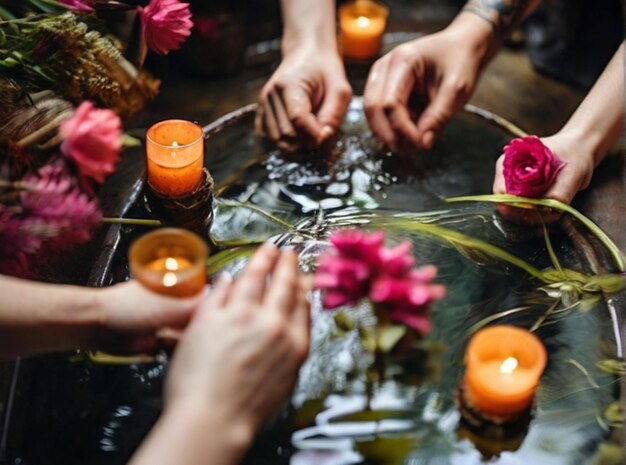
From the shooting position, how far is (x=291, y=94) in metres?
1.26

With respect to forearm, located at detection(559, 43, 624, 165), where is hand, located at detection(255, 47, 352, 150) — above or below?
below

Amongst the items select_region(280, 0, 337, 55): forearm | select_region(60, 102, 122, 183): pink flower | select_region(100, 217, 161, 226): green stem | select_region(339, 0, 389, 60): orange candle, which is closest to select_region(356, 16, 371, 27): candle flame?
select_region(339, 0, 389, 60): orange candle

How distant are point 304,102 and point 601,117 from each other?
477 millimetres

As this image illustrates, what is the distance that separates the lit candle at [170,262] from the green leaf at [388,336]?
0.20m

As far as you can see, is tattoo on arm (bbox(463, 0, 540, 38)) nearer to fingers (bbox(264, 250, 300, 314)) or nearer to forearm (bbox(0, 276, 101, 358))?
fingers (bbox(264, 250, 300, 314))

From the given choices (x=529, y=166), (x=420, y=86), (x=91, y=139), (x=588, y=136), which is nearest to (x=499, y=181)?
(x=529, y=166)

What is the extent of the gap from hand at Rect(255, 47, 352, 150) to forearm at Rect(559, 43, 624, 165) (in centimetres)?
38

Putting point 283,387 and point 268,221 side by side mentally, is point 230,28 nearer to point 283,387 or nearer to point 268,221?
point 268,221

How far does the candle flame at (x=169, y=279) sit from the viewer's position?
79 centimetres

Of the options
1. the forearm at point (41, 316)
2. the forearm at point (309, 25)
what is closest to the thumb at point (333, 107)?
the forearm at point (309, 25)

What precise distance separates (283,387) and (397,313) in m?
0.14

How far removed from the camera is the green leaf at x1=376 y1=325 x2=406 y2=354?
2.71 feet

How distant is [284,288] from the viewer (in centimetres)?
78

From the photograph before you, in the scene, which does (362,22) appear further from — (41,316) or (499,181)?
(41,316)
